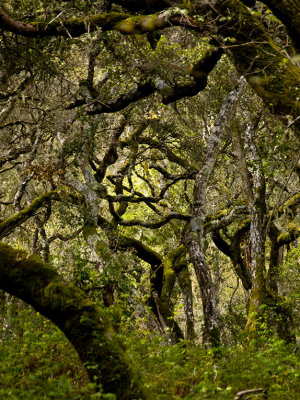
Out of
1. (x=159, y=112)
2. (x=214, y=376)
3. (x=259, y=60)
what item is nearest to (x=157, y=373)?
(x=214, y=376)

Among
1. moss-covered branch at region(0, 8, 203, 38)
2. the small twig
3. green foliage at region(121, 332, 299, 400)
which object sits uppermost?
moss-covered branch at region(0, 8, 203, 38)

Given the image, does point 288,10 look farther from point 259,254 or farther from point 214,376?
point 259,254

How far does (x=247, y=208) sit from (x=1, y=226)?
7130mm

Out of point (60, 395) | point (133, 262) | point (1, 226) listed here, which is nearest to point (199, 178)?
point (133, 262)

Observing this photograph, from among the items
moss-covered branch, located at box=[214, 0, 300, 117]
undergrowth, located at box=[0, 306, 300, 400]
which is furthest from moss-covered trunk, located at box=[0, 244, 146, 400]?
moss-covered branch, located at box=[214, 0, 300, 117]

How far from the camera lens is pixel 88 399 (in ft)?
13.4

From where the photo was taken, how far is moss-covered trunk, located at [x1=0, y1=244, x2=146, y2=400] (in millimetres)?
4145

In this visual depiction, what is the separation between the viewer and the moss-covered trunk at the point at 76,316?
4145 mm

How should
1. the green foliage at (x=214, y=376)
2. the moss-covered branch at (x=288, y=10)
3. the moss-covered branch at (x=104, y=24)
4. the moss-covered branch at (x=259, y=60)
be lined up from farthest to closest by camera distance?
the moss-covered branch at (x=104, y=24) < the moss-covered branch at (x=259, y=60) < the green foliage at (x=214, y=376) < the moss-covered branch at (x=288, y=10)

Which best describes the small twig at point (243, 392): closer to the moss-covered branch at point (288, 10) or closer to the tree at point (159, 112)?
the tree at point (159, 112)

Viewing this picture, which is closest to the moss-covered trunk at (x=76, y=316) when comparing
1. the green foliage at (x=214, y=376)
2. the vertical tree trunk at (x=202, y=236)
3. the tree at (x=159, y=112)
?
the tree at (x=159, y=112)

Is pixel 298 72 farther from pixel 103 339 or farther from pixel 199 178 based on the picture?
pixel 199 178

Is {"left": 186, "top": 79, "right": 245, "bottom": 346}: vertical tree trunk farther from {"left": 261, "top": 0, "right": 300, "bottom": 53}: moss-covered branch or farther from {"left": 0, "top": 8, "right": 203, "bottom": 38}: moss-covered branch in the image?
{"left": 261, "top": 0, "right": 300, "bottom": 53}: moss-covered branch

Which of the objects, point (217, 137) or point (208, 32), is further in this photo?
point (217, 137)
